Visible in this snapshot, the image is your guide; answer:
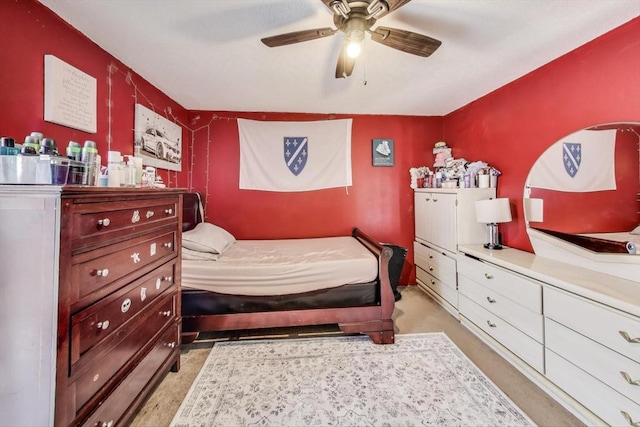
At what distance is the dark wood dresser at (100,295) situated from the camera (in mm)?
953

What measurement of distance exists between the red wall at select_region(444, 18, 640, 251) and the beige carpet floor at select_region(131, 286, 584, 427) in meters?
1.01

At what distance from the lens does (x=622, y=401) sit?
4.18 ft

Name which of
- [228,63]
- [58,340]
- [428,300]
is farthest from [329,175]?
[58,340]

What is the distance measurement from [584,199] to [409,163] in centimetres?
190

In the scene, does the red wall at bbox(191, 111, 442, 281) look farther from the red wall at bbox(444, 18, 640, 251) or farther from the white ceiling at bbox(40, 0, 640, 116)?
the red wall at bbox(444, 18, 640, 251)

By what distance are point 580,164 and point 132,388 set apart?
3.26m

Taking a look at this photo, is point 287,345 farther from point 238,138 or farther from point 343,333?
point 238,138

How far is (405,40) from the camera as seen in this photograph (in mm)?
1509

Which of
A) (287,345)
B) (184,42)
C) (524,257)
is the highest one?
(184,42)

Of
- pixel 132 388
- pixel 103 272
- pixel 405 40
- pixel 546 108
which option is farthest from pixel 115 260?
pixel 546 108

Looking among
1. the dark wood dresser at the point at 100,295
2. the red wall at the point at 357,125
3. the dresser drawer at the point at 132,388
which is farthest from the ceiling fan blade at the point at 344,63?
the dresser drawer at the point at 132,388

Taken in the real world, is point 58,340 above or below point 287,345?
above

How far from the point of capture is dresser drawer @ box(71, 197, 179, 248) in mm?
1035

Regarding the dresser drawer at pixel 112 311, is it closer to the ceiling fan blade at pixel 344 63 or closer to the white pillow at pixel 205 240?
the white pillow at pixel 205 240
